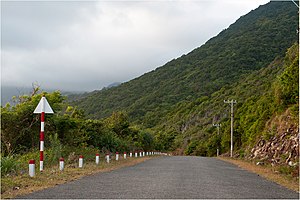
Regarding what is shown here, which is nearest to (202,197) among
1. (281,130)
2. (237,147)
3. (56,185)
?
(56,185)

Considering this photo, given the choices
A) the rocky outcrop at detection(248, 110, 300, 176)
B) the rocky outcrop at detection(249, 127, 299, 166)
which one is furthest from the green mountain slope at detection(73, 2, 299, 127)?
the rocky outcrop at detection(249, 127, 299, 166)

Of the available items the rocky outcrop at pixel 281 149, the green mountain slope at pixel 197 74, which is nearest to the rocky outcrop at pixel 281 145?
the rocky outcrop at pixel 281 149

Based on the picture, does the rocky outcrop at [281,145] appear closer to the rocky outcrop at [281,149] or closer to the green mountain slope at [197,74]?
the rocky outcrop at [281,149]

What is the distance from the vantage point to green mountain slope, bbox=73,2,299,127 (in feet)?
319

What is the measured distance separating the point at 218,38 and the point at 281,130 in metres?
117

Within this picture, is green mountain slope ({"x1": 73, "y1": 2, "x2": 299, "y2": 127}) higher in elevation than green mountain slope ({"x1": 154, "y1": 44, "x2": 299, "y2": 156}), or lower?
higher

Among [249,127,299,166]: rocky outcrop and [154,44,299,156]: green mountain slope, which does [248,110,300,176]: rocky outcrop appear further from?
[154,44,299,156]: green mountain slope

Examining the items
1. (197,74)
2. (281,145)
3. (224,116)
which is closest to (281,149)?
(281,145)

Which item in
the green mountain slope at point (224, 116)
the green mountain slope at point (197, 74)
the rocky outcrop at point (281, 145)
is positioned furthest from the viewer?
the green mountain slope at point (197, 74)

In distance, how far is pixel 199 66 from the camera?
112 m

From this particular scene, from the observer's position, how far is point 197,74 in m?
106

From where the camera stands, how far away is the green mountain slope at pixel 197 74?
97.2 metres

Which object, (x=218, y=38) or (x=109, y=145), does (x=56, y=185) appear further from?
(x=218, y=38)

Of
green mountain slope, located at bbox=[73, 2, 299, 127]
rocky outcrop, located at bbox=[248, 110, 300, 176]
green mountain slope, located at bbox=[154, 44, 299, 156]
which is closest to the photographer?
rocky outcrop, located at bbox=[248, 110, 300, 176]
